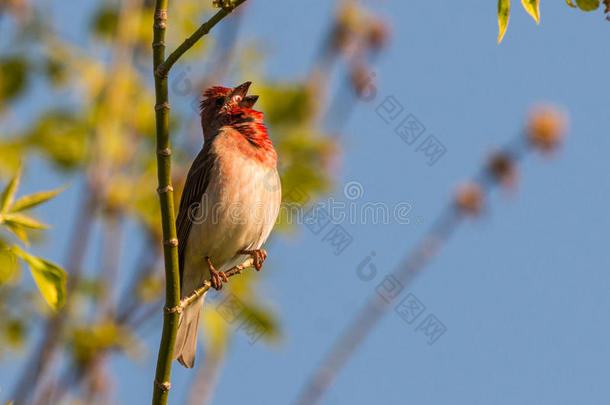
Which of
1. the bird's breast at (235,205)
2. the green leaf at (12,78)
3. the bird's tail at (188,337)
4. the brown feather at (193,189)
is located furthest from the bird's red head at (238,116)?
the green leaf at (12,78)

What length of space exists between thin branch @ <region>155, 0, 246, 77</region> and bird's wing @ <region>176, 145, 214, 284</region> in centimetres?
308

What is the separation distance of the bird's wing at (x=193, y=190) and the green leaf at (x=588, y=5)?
390 centimetres

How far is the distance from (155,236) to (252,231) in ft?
3.75

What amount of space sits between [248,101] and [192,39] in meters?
3.77

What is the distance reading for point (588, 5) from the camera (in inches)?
133

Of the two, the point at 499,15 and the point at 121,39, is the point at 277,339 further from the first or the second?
the point at 499,15

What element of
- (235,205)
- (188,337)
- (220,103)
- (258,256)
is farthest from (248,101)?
(188,337)

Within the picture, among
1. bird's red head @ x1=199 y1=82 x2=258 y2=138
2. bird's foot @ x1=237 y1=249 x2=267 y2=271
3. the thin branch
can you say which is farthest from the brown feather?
the thin branch

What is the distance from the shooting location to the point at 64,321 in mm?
6602

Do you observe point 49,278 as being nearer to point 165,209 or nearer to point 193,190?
point 165,209

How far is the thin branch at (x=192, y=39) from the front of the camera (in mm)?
3492

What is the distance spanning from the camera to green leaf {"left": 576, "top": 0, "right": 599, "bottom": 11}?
337 centimetres

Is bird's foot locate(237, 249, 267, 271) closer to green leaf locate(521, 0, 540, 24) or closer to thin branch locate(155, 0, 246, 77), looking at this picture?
thin branch locate(155, 0, 246, 77)

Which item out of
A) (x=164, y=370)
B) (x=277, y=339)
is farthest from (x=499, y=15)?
(x=277, y=339)
